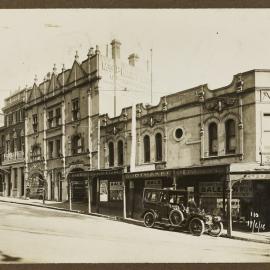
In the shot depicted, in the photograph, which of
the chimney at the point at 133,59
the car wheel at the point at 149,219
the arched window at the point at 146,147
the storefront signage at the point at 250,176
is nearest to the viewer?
the storefront signage at the point at 250,176

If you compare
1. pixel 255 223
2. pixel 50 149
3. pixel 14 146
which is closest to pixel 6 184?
pixel 14 146

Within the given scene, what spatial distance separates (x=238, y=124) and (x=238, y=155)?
131 centimetres

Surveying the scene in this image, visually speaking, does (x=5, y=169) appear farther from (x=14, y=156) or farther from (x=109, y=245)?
(x=109, y=245)

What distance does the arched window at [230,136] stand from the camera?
20.8m

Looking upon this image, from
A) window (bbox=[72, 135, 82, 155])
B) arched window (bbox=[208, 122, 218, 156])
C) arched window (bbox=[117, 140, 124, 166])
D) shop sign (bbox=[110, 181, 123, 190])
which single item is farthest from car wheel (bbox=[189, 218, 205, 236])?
window (bbox=[72, 135, 82, 155])

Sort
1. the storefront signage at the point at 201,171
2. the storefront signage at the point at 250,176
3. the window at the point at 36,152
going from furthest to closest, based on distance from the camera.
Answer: the window at the point at 36,152 < the storefront signage at the point at 201,171 < the storefront signage at the point at 250,176

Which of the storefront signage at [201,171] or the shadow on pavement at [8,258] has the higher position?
the storefront signage at [201,171]

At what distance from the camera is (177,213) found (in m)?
18.1

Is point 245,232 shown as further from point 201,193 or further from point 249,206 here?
point 201,193

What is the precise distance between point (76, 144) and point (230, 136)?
13237 millimetres

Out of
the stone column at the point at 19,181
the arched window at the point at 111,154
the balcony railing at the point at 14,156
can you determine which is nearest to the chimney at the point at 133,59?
the arched window at the point at 111,154

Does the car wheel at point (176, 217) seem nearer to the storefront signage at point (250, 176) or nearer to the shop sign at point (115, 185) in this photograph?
the storefront signage at point (250, 176)

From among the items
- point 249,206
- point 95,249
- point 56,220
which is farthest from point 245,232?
point 56,220

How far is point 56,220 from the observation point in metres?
21.6
